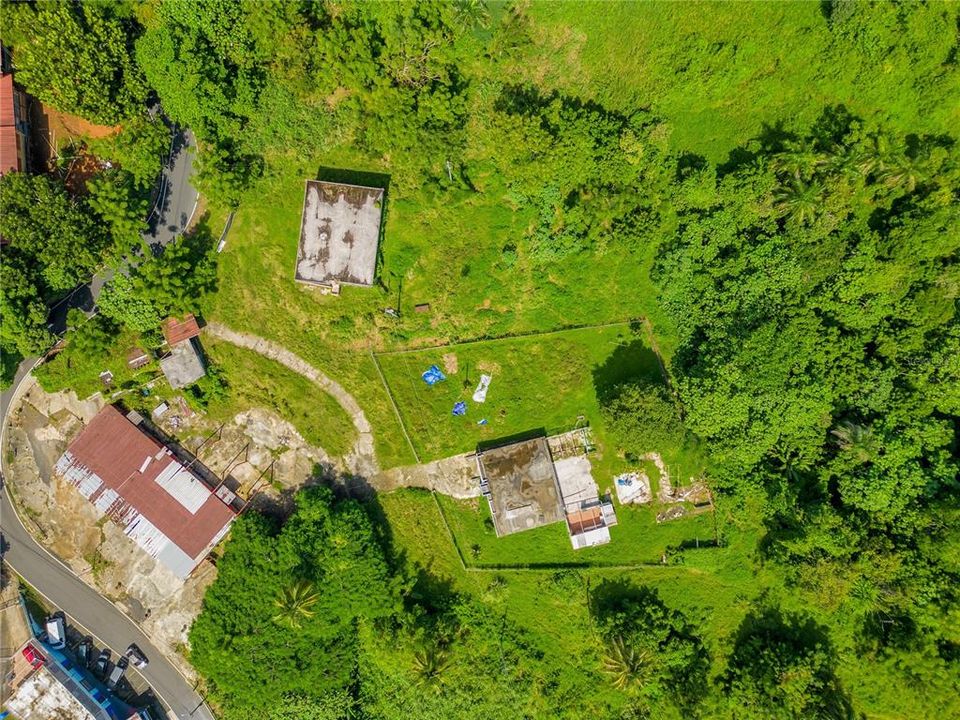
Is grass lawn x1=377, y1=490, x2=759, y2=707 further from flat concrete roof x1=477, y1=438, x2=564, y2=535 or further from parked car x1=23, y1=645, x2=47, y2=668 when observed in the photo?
parked car x1=23, y1=645, x2=47, y2=668

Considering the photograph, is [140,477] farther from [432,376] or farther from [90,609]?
[432,376]

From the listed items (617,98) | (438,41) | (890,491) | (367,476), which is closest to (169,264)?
(367,476)

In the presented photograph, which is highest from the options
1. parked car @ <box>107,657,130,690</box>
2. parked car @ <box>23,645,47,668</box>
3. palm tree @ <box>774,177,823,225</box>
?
palm tree @ <box>774,177,823,225</box>

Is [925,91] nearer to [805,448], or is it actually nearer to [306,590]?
[805,448]

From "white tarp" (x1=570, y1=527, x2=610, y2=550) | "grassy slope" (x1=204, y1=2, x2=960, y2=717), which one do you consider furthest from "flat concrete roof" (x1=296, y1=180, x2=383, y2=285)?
"white tarp" (x1=570, y1=527, x2=610, y2=550)

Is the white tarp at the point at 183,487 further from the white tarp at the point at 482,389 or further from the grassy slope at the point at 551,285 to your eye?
the white tarp at the point at 482,389

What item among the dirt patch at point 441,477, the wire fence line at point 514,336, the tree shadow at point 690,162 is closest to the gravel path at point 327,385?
the dirt patch at point 441,477
